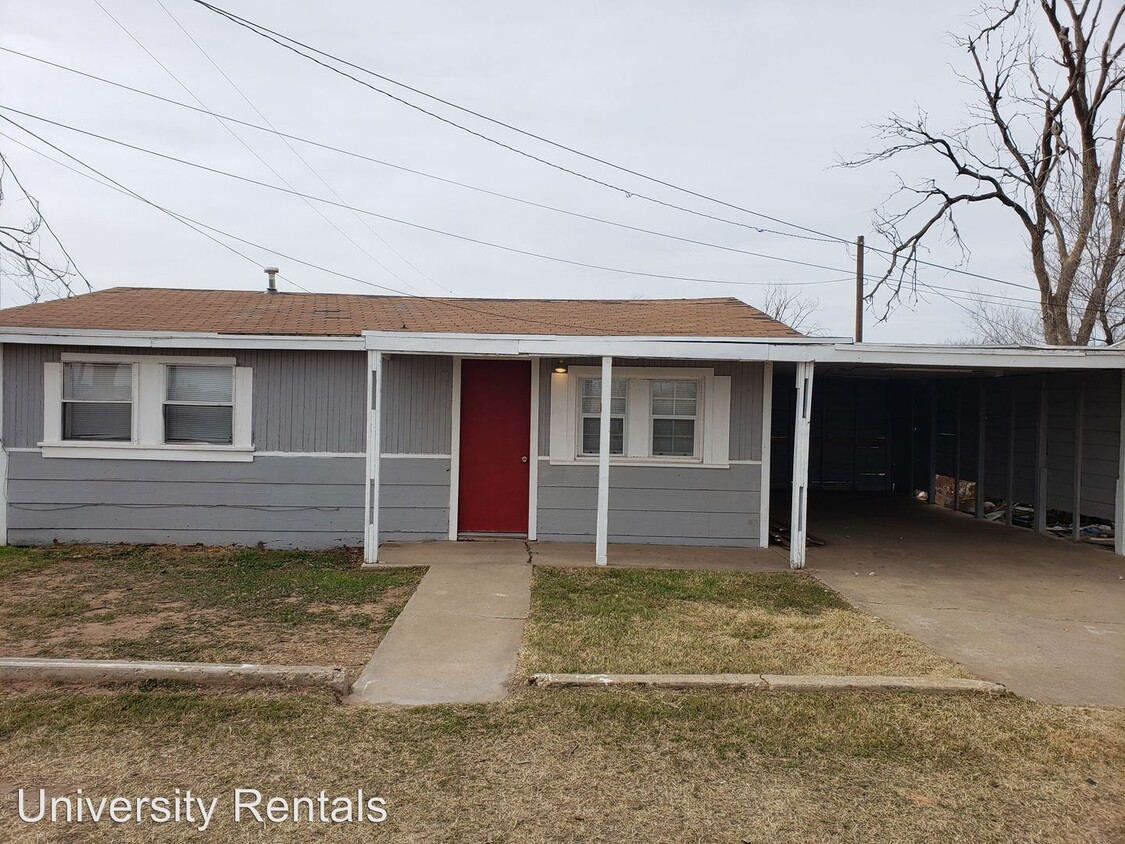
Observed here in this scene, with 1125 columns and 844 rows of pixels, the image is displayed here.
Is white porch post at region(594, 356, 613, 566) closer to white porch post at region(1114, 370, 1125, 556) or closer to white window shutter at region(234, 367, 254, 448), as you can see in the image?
white window shutter at region(234, 367, 254, 448)

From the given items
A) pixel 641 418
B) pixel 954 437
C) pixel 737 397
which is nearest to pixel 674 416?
pixel 641 418

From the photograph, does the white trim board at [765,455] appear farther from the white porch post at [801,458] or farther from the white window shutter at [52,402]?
the white window shutter at [52,402]

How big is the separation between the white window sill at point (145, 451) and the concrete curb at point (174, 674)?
470 centimetres

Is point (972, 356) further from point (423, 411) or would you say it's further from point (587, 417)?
point (423, 411)

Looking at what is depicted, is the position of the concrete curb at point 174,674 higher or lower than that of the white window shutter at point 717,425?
lower

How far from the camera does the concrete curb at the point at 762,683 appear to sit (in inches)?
198

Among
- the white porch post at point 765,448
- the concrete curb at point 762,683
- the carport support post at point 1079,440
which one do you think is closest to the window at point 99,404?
the concrete curb at point 762,683

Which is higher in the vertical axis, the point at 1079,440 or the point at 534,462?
the point at 1079,440

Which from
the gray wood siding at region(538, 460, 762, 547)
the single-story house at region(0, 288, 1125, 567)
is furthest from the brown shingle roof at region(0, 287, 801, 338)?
the gray wood siding at region(538, 460, 762, 547)

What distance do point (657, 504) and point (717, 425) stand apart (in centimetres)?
124

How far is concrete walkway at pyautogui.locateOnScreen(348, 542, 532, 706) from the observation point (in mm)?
5043

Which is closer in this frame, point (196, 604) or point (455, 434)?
point (196, 604)

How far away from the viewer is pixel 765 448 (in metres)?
9.74

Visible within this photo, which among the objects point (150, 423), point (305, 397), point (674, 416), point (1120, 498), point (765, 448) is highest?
point (305, 397)
